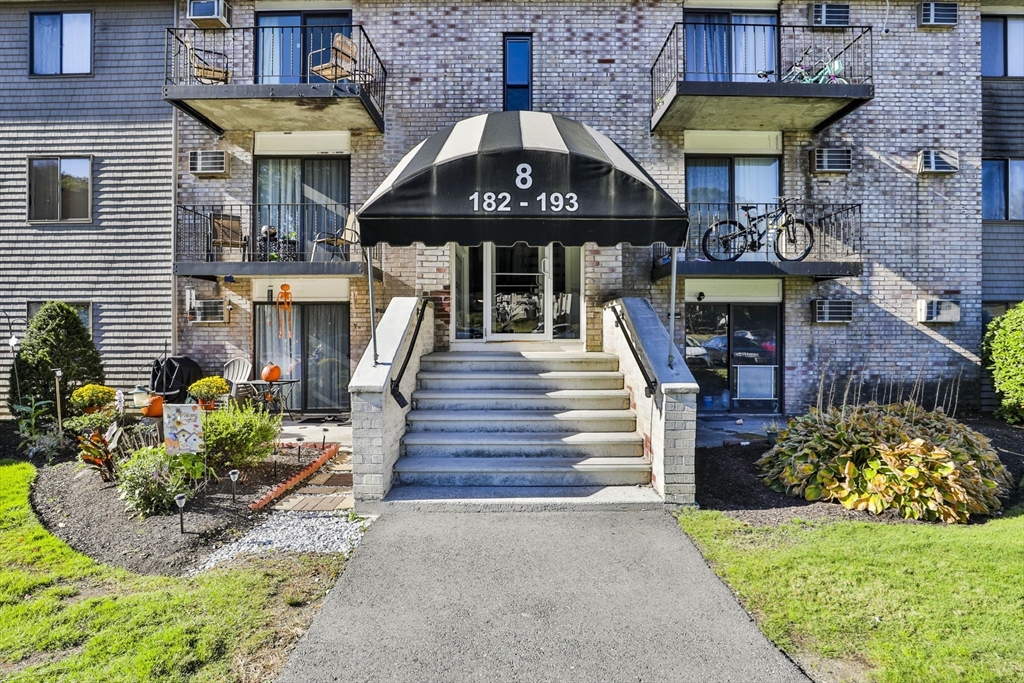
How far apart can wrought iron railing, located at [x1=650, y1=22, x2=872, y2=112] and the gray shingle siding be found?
360 inches

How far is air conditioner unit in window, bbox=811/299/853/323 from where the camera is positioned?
941 cm

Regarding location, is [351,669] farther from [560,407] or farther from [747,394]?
[747,394]

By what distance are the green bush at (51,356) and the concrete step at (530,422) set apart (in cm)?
603

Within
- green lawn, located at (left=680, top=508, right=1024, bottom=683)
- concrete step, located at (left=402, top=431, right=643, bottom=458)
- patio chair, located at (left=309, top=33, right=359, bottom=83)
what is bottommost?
green lawn, located at (left=680, top=508, right=1024, bottom=683)

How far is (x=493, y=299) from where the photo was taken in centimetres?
871

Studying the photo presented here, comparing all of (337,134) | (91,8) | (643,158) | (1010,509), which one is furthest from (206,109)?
(1010,509)

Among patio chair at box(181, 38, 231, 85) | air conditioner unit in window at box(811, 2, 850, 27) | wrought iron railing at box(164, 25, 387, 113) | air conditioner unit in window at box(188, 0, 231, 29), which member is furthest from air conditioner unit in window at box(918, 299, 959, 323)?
air conditioner unit in window at box(188, 0, 231, 29)

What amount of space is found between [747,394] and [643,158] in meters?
4.68

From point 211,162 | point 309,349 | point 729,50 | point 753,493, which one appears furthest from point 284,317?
point 729,50

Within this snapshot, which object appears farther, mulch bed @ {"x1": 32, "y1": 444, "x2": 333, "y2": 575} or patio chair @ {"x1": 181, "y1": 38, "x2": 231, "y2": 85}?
patio chair @ {"x1": 181, "y1": 38, "x2": 231, "y2": 85}

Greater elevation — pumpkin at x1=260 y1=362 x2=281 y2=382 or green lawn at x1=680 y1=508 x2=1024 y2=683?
pumpkin at x1=260 y1=362 x2=281 y2=382

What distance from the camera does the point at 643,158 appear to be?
930cm

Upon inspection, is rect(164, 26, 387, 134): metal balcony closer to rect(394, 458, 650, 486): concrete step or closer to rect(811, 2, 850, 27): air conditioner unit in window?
rect(394, 458, 650, 486): concrete step

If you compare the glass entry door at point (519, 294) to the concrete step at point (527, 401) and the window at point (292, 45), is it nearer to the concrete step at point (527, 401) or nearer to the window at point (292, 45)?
the concrete step at point (527, 401)
